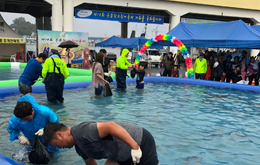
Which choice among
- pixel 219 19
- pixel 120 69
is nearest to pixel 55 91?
pixel 120 69

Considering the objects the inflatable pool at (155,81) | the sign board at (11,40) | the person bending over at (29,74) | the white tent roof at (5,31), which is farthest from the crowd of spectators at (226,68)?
the white tent roof at (5,31)

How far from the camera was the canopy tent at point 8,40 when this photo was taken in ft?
87.6

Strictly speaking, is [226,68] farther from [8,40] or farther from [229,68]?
[8,40]

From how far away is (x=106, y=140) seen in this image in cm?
246

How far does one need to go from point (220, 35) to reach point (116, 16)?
13.0 meters

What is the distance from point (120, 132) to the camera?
2.29 m

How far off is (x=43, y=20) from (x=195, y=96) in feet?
109

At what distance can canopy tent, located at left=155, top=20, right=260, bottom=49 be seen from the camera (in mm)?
12070

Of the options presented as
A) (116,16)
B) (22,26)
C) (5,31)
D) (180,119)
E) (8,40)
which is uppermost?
(22,26)

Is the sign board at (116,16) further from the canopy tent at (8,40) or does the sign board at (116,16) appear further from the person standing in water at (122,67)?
the person standing in water at (122,67)

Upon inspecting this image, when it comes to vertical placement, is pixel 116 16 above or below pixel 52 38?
above

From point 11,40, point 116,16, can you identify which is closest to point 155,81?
point 116,16

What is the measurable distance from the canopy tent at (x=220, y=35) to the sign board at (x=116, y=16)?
968 centimetres

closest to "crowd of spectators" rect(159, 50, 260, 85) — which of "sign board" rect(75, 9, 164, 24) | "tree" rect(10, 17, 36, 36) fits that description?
"sign board" rect(75, 9, 164, 24)
